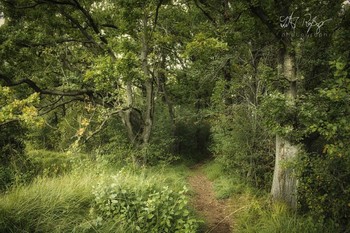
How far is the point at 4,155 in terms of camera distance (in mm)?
Answer: 8328

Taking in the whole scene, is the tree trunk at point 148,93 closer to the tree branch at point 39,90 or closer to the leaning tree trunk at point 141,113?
the leaning tree trunk at point 141,113

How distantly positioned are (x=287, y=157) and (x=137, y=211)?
391 centimetres

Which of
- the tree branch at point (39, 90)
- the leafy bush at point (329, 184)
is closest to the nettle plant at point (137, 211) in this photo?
the leafy bush at point (329, 184)

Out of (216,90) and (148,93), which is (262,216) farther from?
(148,93)

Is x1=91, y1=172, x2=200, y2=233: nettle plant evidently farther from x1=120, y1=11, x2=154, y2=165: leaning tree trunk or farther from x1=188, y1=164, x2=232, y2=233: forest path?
x1=120, y1=11, x2=154, y2=165: leaning tree trunk

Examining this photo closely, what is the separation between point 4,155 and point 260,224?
7.78m

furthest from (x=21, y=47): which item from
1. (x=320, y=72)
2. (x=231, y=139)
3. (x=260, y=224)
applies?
(x=320, y=72)

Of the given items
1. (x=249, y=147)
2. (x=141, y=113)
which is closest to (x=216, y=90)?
(x=249, y=147)

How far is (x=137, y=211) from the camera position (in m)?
4.73

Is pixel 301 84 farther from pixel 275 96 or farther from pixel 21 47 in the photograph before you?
pixel 21 47

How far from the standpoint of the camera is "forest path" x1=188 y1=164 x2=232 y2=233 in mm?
6457

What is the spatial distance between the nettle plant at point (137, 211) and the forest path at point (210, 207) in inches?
66.8

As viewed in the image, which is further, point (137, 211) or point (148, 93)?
point (148, 93)

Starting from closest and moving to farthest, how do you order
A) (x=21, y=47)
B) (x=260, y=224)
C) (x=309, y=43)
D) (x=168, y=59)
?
(x=260, y=224)
(x=309, y=43)
(x=21, y=47)
(x=168, y=59)
